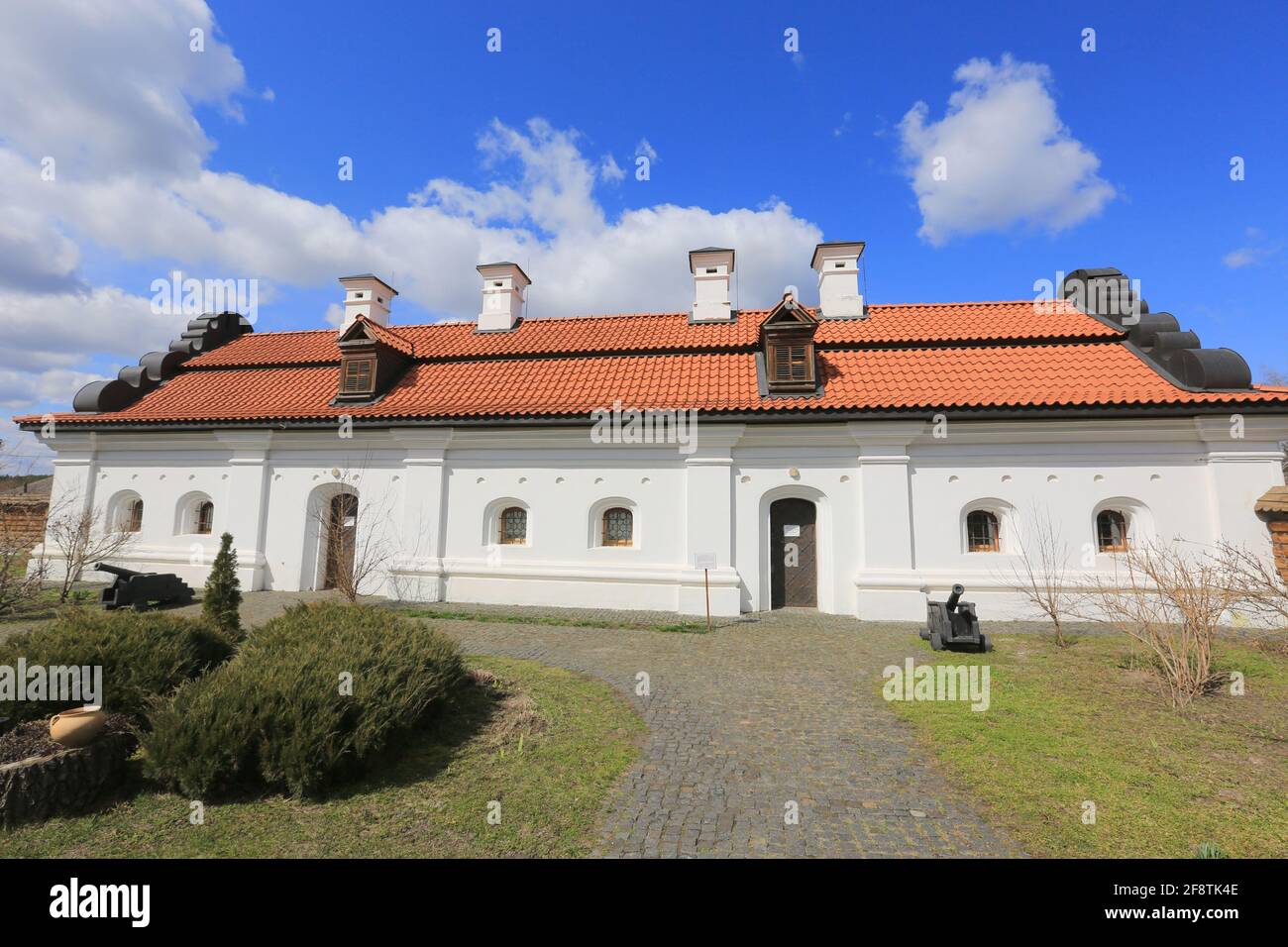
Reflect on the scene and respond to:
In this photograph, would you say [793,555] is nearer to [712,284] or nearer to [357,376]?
[712,284]

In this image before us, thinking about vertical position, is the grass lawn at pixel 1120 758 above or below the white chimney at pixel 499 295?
below

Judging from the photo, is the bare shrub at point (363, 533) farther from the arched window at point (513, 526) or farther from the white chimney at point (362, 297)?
the white chimney at point (362, 297)

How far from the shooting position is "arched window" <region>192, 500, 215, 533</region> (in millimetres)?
14734

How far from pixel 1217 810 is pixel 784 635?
19.8 ft

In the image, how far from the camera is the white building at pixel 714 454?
11.0 meters

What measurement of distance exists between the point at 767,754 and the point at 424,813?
2976 mm

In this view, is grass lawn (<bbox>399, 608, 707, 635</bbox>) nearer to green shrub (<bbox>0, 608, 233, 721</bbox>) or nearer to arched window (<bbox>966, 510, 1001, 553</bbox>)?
green shrub (<bbox>0, 608, 233, 721</bbox>)

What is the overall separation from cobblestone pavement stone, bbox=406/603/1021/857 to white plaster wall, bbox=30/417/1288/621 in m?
2.43

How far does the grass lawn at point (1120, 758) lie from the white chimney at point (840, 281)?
10.5 metres

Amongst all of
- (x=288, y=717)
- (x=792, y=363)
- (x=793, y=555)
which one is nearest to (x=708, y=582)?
(x=793, y=555)

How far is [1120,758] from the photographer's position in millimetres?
4816

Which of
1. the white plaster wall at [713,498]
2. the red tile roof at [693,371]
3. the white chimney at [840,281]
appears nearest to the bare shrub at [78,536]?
the white plaster wall at [713,498]
